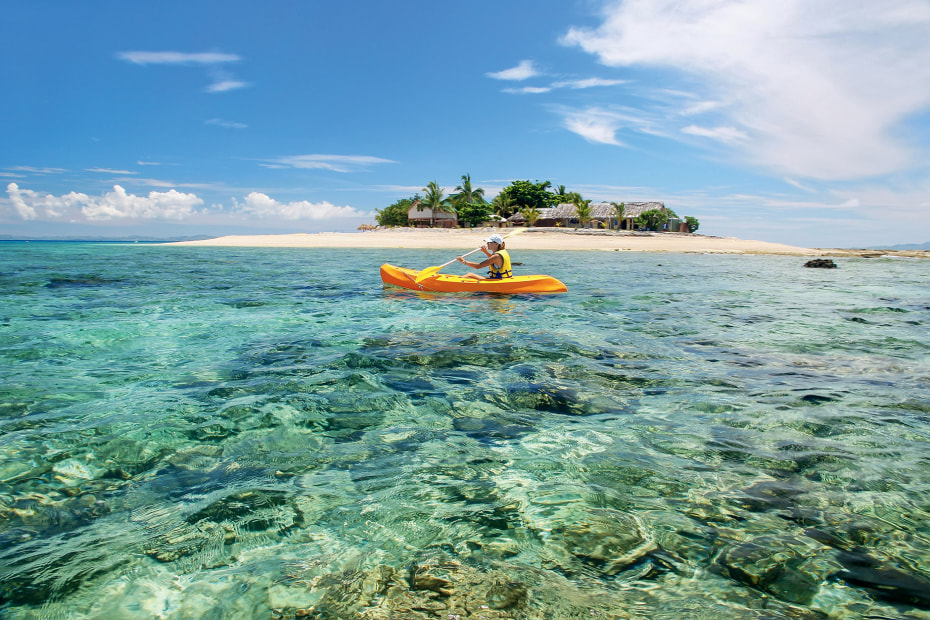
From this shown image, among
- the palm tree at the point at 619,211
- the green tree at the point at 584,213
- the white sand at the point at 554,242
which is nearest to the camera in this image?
the white sand at the point at 554,242

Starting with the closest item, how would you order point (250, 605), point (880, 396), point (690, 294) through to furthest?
point (250, 605)
point (880, 396)
point (690, 294)

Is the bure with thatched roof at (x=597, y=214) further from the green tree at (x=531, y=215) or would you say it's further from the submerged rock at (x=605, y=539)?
the submerged rock at (x=605, y=539)

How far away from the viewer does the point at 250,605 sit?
2.04 metres

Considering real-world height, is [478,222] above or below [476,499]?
above

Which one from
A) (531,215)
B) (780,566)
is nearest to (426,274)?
(780,566)

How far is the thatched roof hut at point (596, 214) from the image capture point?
209ft

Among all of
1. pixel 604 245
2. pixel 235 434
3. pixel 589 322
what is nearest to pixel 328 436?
pixel 235 434

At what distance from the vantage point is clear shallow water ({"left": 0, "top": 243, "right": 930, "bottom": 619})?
6.95ft

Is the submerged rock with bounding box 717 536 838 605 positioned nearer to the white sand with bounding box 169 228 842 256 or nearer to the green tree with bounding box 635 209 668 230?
the white sand with bounding box 169 228 842 256

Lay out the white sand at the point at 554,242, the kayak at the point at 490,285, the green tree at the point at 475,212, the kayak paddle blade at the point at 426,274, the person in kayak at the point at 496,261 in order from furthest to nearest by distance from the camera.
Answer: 1. the green tree at the point at 475,212
2. the white sand at the point at 554,242
3. the kayak paddle blade at the point at 426,274
4. the kayak at the point at 490,285
5. the person in kayak at the point at 496,261

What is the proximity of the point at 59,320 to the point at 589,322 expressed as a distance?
959 centimetres

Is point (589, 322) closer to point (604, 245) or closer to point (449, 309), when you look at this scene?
point (449, 309)

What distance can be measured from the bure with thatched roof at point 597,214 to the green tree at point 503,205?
4.69 ft

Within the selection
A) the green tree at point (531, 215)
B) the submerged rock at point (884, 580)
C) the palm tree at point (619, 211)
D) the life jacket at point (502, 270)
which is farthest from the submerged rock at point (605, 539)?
the palm tree at point (619, 211)
